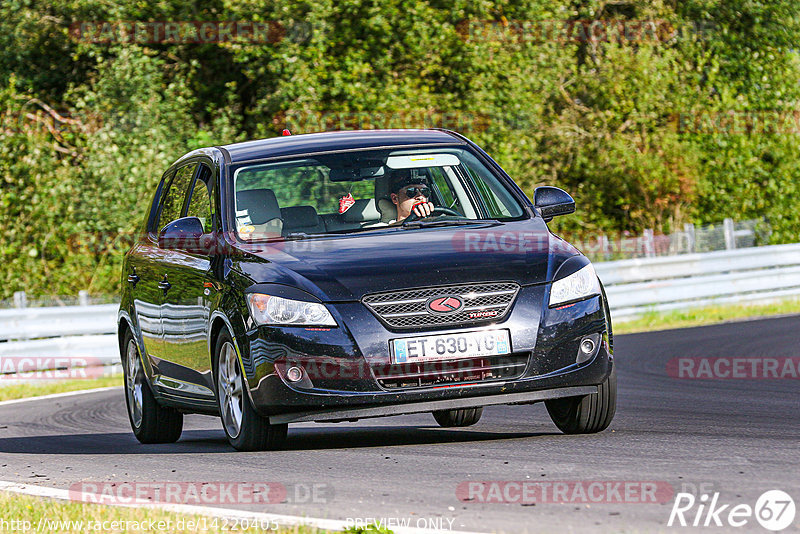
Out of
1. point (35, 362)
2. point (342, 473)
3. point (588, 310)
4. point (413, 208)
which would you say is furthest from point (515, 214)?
point (35, 362)

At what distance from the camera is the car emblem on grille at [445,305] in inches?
279

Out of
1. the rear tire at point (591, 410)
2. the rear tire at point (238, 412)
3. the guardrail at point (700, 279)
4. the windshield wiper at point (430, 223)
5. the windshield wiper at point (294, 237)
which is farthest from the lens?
the guardrail at point (700, 279)

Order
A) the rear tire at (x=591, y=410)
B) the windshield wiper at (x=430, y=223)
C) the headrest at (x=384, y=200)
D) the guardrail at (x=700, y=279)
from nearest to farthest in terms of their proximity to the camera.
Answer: the rear tire at (x=591, y=410)
the windshield wiper at (x=430, y=223)
the headrest at (x=384, y=200)
the guardrail at (x=700, y=279)

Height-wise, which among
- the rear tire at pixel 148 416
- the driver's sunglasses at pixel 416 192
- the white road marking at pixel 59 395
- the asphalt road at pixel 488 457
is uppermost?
the driver's sunglasses at pixel 416 192

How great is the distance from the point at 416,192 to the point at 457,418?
5.80ft

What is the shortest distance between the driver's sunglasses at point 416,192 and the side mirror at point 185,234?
120 centimetres

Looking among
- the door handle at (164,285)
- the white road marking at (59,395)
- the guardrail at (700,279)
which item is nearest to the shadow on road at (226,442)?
the door handle at (164,285)

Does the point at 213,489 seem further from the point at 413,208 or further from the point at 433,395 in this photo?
the point at 413,208

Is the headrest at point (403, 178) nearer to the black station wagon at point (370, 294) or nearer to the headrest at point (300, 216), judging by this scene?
the black station wagon at point (370, 294)

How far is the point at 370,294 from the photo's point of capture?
7105mm

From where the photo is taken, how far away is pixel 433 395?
7141mm

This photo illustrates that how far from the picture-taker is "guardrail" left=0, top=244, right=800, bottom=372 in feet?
55.9

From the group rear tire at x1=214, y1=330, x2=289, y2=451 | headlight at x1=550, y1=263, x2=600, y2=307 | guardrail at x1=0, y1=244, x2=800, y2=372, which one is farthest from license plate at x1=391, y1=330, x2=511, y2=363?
guardrail at x1=0, y1=244, x2=800, y2=372

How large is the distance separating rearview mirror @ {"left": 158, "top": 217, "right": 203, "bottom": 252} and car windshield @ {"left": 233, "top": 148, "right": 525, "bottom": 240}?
25 centimetres
